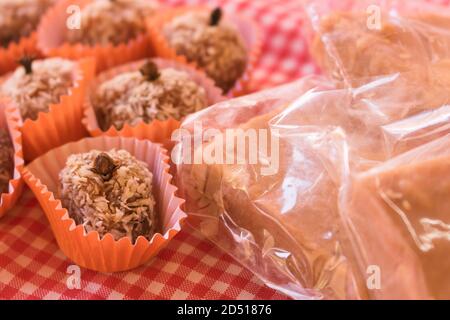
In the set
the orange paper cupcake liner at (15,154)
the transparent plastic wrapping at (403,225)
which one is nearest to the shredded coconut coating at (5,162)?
the orange paper cupcake liner at (15,154)

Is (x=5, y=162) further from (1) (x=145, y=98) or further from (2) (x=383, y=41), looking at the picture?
(2) (x=383, y=41)

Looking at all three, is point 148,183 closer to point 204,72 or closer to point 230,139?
point 230,139

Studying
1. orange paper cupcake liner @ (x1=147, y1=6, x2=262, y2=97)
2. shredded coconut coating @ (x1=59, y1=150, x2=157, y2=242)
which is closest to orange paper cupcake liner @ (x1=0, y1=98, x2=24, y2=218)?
shredded coconut coating @ (x1=59, y1=150, x2=157, y2=242)

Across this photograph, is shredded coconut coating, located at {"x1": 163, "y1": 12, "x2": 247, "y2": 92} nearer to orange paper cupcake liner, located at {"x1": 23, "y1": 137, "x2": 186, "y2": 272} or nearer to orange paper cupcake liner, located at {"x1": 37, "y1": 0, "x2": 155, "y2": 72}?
orange paper cupcake liner, located at {"x1": 37, "y1": 0, "x2": 155, "y2": 72}

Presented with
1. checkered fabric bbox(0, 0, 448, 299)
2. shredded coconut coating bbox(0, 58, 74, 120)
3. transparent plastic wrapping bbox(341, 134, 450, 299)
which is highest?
shredded coconut coating bbox(0, 58, 74, 120)

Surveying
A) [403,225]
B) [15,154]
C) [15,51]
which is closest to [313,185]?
[403,225]
